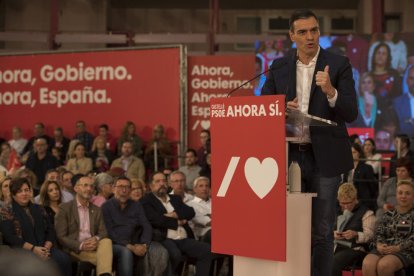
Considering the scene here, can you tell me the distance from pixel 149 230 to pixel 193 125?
5956 mm

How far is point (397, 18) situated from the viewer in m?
19.4

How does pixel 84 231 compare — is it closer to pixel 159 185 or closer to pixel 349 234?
pixel 159 185

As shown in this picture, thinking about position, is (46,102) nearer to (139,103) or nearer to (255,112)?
(139,103)

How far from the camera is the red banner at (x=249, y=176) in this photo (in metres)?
3.40

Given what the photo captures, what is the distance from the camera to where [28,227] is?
6875 millimetres

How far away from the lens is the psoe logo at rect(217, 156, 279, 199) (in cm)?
340

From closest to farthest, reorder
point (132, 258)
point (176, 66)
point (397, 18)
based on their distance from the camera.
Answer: point (132, 258) → point (176, 66) → point (397, 18)

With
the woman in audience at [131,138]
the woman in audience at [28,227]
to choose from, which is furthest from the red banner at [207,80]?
the woman in audience at [28,227]

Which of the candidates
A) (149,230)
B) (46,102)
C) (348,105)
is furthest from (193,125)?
(348,105)

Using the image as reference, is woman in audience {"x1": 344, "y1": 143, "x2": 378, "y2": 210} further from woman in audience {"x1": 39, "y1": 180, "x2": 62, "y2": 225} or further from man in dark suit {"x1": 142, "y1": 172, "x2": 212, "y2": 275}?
woman in audience {"x1": 39, "y1": 180, "x2": 62, "y2": 225}

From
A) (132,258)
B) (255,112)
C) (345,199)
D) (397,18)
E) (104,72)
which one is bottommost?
(132,258)

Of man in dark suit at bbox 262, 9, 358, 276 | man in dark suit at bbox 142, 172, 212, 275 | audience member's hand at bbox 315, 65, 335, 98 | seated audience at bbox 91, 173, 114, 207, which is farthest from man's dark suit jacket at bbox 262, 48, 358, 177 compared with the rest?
seated audience at bbox 91, 173, 114, 207

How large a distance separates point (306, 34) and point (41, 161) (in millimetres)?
8711

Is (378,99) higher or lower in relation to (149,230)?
higher
